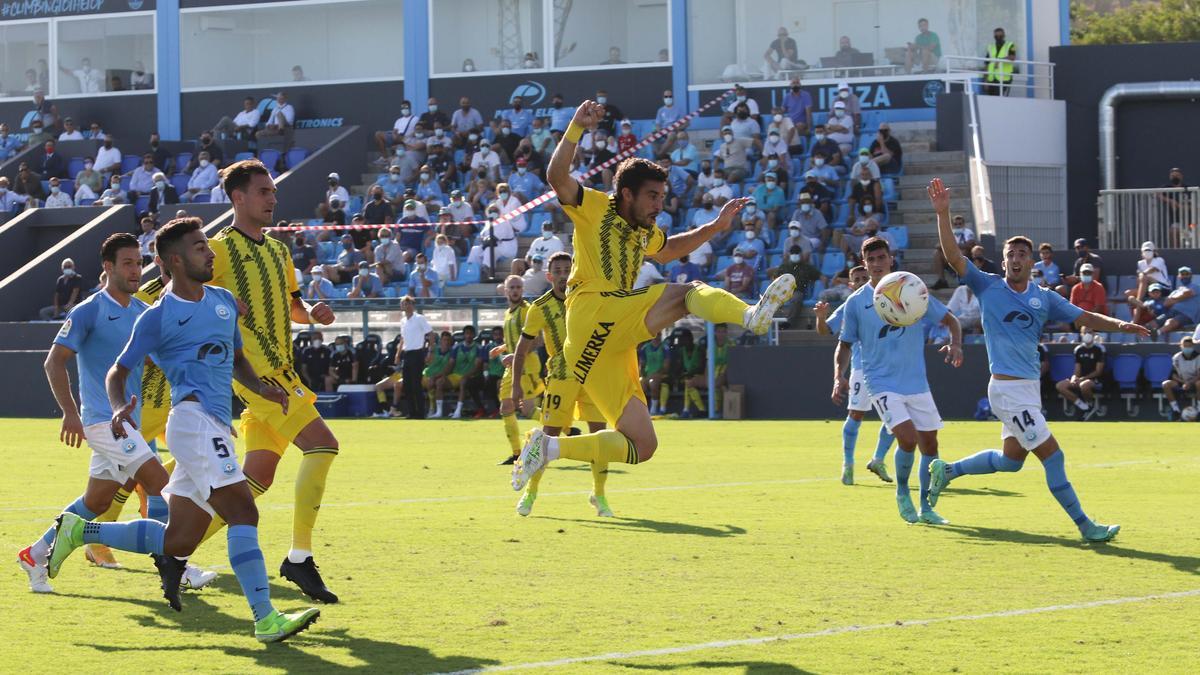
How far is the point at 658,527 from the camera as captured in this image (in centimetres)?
1224

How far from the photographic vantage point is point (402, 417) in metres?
29.0

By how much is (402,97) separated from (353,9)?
288 cm

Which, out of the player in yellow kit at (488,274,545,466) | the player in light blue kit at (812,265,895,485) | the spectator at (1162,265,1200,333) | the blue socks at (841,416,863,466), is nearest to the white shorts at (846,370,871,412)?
the player in light blue kit at (812,265,895,485)

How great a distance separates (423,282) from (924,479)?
19.3 metres

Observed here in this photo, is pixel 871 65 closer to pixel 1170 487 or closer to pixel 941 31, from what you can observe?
pixel 941 31

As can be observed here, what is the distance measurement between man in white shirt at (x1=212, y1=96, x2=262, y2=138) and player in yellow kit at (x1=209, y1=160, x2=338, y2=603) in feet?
104

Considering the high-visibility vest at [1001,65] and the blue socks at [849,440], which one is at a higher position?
the high-visibility vest at [1001,65]

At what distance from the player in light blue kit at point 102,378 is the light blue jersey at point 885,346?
5.47m

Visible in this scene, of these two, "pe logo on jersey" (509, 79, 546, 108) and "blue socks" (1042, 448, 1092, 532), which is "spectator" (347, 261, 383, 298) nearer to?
"pe logo on jersey" (509, 79, 546, 108)

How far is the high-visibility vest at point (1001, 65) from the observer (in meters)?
33.7

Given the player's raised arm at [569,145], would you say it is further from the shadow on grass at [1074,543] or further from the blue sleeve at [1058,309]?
the shadow on grass at [1074,543]

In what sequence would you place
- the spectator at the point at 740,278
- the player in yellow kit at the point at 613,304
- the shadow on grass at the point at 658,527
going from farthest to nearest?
the spectator at the point at 740,278, the shadow on grass at the point at 658,527, the player in yellow kit at the point at 613,304

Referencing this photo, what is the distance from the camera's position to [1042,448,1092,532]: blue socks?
1107cm

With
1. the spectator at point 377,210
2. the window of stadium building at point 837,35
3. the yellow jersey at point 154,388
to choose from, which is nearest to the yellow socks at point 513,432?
the yellow jersey at point 154,388
